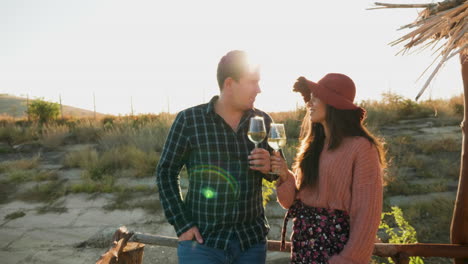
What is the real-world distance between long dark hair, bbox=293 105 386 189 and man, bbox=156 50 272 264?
0.86 ft

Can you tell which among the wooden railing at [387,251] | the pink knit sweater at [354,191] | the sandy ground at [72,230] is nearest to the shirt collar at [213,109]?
the pink knit sweater at [354,191]

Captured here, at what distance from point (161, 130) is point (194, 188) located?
42.1 feet

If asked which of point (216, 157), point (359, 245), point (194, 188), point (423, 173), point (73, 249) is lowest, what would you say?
point (73, 249)

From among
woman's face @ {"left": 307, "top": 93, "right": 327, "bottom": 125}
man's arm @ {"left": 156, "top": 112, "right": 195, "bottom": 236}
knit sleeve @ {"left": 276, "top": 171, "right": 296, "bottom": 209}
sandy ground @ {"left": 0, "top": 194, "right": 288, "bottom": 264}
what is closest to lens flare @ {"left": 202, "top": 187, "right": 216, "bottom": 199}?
man's arm @ {"left": 156, "top": 112, "right": 195, "bottom": 236}

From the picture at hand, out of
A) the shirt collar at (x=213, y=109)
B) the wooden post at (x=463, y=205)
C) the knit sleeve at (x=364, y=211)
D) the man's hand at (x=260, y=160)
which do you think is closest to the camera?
the knit sleeve at (x=364, y=211)

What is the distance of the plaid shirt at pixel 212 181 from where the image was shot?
7.75 ft

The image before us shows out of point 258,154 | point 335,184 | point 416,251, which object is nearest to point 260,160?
point 258,154

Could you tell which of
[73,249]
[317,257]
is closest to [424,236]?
[317,257]

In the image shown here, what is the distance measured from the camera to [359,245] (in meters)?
2.00

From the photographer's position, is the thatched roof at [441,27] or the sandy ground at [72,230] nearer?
the thatched roof at [441,27]

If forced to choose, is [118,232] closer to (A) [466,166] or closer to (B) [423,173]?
(A) [466,166]

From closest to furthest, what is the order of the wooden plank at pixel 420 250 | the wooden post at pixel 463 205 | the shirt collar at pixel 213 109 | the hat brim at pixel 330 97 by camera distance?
the hat brim at pixel 330 97 < the shirt collar at pixel 213 109 < the wooden plank at pixel 420 250 < the wooden post at pixel 463 205

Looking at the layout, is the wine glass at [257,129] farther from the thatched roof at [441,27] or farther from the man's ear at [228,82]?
the thatched roof at [441,27]

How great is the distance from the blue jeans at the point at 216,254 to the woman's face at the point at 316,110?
3.05 feet
